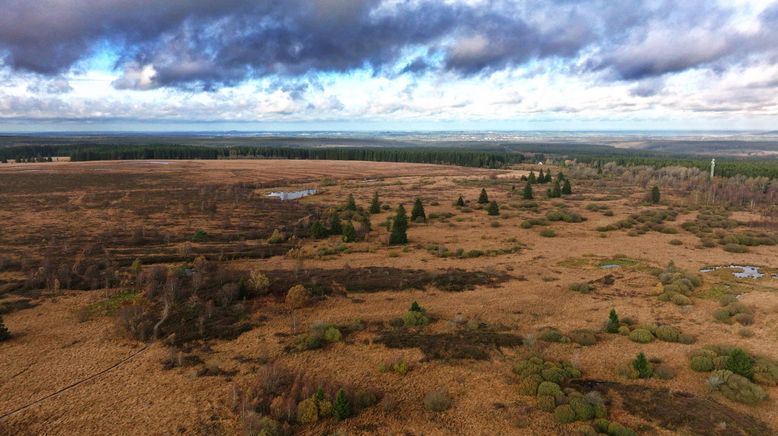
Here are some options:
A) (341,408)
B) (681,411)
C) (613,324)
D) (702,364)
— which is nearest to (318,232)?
(613,324)

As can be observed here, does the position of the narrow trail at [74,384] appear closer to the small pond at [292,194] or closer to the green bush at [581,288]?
the green bush at [581,288]

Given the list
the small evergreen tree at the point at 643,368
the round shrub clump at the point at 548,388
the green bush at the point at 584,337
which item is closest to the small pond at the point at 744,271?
the green bush at the point at 584,337

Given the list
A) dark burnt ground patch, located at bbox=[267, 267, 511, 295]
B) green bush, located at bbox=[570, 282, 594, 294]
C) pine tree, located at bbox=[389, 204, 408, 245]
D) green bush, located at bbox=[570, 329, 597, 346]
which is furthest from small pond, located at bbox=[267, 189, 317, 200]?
green bush, located at bbox=[570, 329, 597, 346]

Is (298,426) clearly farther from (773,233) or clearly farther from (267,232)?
(773,233)

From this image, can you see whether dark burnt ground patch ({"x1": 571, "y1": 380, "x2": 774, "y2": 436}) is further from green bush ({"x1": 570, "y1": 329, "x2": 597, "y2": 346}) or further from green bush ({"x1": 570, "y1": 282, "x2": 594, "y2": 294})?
green bush ({"x1": 570, "y1": 282, "x2": 594, "y2": 294})

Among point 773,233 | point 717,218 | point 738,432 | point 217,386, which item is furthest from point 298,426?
point 717,218

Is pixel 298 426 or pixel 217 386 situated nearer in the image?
pixel 298 426
